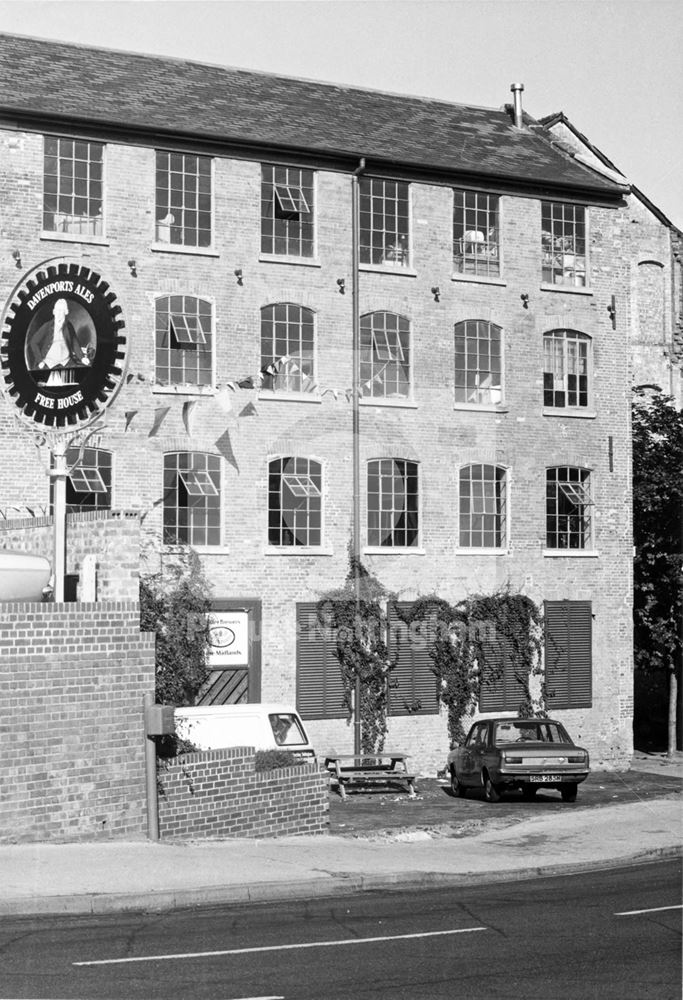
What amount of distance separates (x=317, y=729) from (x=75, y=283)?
14822 millimetres

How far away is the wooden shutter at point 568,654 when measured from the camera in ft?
115

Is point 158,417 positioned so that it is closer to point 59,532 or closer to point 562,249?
point 59,532

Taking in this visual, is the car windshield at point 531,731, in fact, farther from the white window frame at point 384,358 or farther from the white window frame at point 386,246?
the white window frame at point 386,246

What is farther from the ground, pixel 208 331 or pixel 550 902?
pixel 208 331

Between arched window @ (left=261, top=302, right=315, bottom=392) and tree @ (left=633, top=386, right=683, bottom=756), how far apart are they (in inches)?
398

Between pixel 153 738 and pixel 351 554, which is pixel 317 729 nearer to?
pixel 351 554

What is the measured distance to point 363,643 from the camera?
33312 millimetres

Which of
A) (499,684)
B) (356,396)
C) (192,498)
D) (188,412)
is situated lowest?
(499,684)

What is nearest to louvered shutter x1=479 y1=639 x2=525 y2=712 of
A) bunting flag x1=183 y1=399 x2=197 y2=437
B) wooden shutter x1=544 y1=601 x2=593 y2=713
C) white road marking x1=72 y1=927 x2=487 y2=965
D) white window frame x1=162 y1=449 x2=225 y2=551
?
wooden shutter x1=544 y1=601 x2=593 y2=713

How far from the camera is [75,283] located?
68.0ft

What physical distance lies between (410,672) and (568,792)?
22.2ft

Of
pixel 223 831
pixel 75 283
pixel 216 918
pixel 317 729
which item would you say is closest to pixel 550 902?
pixel 216 918

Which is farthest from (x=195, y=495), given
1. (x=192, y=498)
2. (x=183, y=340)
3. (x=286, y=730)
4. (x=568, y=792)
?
(x=568, y=792)

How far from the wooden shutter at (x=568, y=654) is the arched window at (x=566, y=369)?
16.2ft
